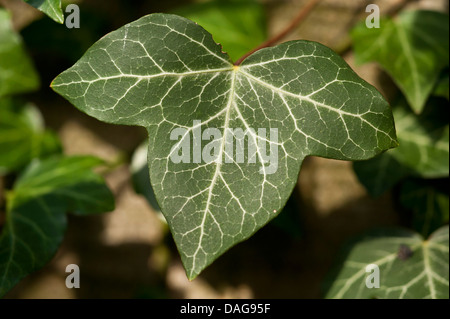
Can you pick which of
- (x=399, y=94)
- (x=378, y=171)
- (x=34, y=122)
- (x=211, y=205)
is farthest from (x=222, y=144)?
(x=34, y=122)

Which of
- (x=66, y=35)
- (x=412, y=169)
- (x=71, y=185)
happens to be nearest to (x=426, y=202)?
(x=412, y=169)

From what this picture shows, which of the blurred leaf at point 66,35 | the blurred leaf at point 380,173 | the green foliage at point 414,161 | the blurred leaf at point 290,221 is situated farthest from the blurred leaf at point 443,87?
the blurred leaf at point 66,35

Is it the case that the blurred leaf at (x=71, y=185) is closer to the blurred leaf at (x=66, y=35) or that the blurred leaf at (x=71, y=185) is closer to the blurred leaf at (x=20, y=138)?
the blurred leaf at (x=20, y=138)

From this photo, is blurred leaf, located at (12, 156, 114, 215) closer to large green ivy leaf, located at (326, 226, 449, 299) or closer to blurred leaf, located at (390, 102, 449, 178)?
large green ivy leaf, located at (326, 226, 449, 299)

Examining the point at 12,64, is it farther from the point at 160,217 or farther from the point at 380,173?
the point at 380,173

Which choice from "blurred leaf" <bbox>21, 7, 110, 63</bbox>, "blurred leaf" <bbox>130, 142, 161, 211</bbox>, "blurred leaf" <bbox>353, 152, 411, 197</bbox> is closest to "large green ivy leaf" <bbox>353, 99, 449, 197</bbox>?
"blurred leaf" <bbox>353, 152, 411, 197</bbox>

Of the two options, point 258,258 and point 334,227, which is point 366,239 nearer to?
point 334,227
